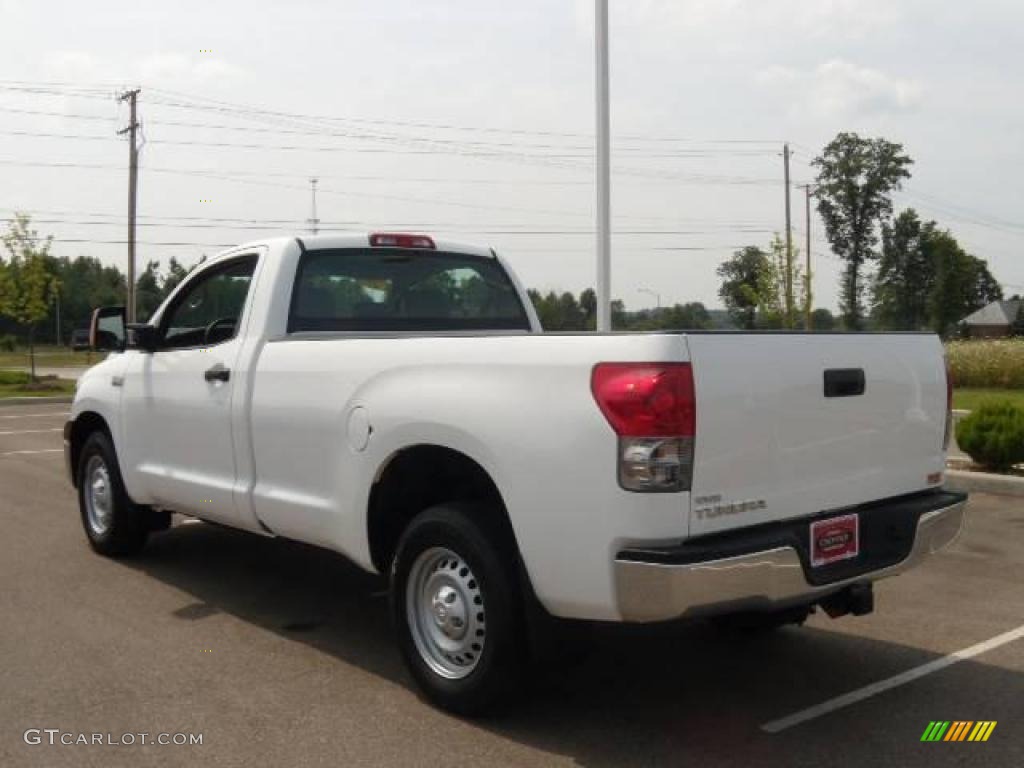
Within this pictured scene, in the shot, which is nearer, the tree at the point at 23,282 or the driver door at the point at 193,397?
the driver door at the point at 193,397

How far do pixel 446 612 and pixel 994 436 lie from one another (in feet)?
25.5

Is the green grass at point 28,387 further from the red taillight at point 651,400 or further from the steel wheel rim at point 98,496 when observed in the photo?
the red taillight at point 651,400

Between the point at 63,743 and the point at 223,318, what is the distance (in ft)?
8.53

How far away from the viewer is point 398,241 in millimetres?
5984

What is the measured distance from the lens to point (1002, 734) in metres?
4.02

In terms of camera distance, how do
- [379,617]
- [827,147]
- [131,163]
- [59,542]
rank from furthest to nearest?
[827,147]
[131,163]
[59,542]
[379,617]

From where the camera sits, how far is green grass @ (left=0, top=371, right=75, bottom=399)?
2808 cm

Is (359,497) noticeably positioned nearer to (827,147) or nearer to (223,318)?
(223,318)

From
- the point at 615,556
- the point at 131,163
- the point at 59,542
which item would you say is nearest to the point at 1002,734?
the point at 615,556

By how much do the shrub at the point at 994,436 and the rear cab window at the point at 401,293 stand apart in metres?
6.06

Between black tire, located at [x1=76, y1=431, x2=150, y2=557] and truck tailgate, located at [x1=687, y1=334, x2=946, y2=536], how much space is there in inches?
174

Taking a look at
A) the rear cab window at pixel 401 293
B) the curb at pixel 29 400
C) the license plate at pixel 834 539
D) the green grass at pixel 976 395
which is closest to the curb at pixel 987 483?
the rear cab window at pixel 401 293

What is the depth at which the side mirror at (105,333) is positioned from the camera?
671 centimetres

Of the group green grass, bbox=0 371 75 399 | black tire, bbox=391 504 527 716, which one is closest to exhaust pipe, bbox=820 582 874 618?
black tire, bbox=391 504 527 716
